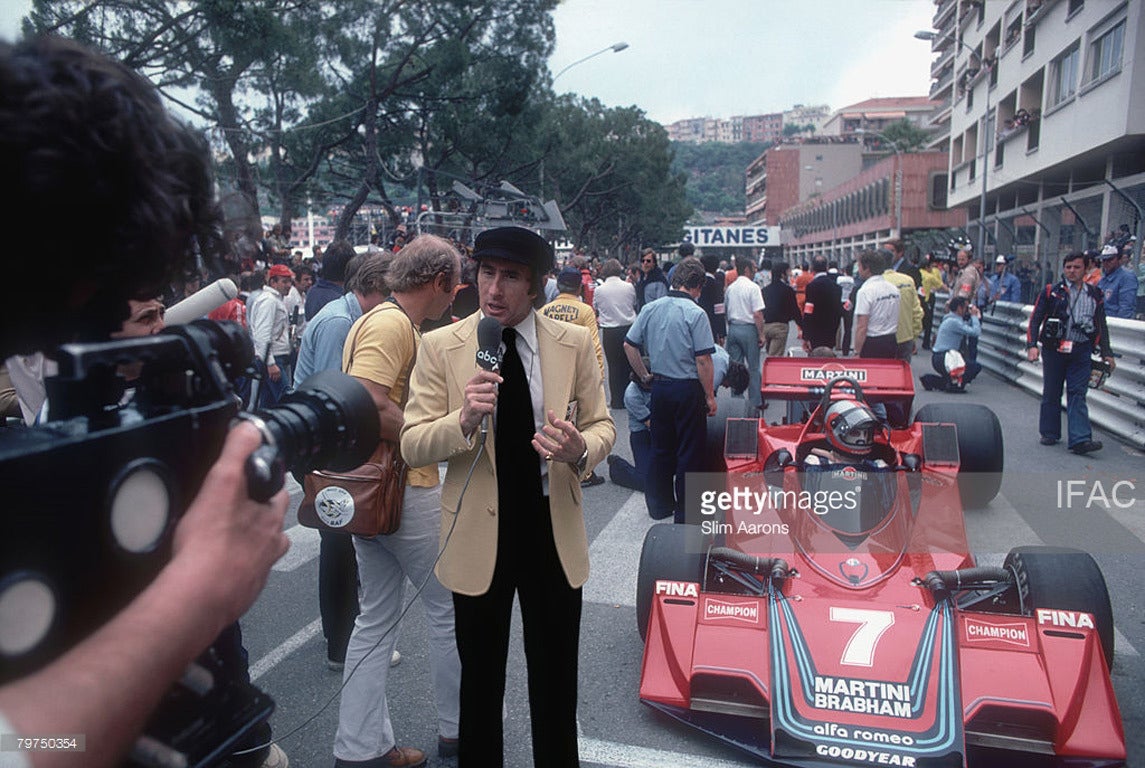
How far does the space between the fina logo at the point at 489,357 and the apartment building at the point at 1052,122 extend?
17.7m

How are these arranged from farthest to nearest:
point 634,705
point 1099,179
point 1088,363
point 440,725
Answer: point 1099,179
point 1088,363
point 634,705
point 440,725

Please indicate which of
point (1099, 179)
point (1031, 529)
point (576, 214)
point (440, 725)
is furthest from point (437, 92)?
point (576, 214)

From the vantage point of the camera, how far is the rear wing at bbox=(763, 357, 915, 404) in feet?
17.4

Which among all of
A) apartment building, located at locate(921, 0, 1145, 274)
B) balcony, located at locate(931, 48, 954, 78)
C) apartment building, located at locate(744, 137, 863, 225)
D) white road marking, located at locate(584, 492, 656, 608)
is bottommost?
white road marking, located at locate(584, 492, 656, 608)

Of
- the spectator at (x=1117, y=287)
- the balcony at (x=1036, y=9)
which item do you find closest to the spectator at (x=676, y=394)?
the spectator at (x=1117, y=287)

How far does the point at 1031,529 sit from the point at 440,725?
475 centimetres

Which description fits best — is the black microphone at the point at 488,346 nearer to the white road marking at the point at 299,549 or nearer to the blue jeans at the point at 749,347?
the white road marking at the point at 299,549

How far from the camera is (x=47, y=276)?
2.79 ft

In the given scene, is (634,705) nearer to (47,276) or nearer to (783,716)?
(783,716)

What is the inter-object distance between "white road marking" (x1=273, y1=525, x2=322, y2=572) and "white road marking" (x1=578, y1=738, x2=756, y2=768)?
7.97 feet

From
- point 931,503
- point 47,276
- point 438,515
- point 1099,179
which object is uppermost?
point 1099,179

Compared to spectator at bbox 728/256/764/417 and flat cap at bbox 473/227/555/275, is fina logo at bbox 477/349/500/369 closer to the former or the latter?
flat cap at bbox 473/227/555/275

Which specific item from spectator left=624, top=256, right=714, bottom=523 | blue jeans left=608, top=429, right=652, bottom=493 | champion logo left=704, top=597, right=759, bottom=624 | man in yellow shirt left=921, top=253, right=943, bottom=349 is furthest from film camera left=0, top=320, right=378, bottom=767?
man in yellow shirt left=921, top=253, right=943, bottom=349

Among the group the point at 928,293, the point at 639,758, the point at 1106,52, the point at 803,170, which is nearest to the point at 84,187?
the point at 639,758
